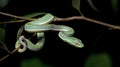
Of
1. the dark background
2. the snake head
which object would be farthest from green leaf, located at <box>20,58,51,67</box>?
the snake head

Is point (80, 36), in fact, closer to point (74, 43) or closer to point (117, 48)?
point (117, 48)

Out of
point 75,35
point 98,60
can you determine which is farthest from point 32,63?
point 98,60

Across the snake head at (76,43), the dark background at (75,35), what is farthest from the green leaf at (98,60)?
the snake head at (76,43)

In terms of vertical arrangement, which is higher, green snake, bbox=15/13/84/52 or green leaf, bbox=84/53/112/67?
green snake, bbox=15/13/84/52

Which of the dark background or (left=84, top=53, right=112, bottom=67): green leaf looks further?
the dark background

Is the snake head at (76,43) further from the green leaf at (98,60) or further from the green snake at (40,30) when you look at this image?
the green leaf at (98,60)

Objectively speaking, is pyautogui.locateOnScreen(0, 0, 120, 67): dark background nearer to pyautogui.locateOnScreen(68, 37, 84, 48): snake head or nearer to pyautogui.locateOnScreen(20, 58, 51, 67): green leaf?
pyautogui.locateOnScreen(20, 58, 51, 67): green leaf
